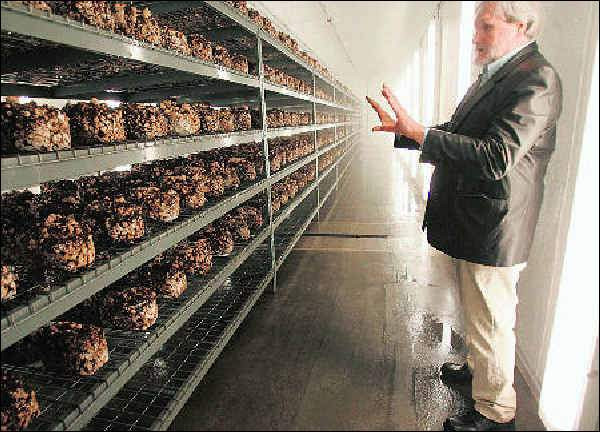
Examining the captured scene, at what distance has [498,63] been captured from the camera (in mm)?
1552

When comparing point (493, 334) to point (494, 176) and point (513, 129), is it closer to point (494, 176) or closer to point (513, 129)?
point (494, 176)

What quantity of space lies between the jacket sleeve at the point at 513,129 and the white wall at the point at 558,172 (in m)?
0.16

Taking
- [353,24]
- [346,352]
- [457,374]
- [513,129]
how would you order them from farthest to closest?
[353,24] < [346,352] < [457,374] < [513,129]

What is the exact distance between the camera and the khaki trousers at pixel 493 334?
160 centimetres

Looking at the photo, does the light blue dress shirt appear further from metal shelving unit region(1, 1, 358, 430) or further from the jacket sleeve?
metal shelving unit region(1, 1, 358, 430)

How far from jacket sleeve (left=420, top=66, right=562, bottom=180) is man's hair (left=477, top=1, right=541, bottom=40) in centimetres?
20

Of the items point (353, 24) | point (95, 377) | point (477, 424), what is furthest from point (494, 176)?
point (353, 24)

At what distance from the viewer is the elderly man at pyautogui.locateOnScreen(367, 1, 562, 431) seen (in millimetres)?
1392

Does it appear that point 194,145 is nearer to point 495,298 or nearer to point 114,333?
point 114,333

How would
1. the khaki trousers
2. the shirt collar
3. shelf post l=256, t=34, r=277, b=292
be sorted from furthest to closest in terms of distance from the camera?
shelf post l=256, t=34, r=277, b=292
the khaki trousers
the shirt collar

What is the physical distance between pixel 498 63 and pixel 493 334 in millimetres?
1121

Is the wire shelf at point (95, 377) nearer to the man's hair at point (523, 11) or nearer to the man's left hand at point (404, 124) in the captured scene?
the man's left hand at point (404, 124)

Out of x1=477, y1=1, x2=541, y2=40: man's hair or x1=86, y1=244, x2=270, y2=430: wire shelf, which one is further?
x1=86, y1=244, x2=270, y2=430: wire shelf

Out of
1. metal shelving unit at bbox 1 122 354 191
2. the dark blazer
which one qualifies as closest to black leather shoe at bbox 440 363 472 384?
the dark blazer
